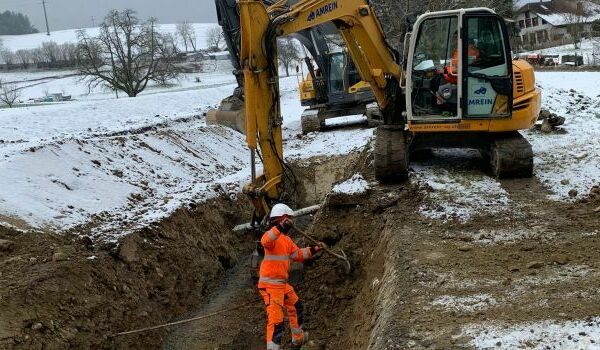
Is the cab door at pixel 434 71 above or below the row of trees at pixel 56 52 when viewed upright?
below

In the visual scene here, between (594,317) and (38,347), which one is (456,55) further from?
(38,347)

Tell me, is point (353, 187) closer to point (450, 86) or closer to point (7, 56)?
point (450, 86)

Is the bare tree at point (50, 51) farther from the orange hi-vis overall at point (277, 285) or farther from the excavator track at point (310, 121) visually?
the orange hi-vis overall at point (277, 285)

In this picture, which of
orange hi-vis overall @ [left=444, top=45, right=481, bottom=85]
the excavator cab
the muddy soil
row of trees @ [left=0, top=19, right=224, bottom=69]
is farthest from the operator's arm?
row of trees @ [left=0, top=19, right=224, bottom=69]

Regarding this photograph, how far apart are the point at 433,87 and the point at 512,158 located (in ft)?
5.44

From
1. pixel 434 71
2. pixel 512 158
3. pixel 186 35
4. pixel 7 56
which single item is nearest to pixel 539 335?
pixel 512 158

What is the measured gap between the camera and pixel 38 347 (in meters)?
5.80

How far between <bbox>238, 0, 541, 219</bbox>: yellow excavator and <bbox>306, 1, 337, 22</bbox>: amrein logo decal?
14 mm

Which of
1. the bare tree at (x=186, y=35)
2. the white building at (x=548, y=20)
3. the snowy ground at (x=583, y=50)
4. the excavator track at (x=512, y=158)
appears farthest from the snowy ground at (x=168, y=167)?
the bare tree at (x=186, y=35)

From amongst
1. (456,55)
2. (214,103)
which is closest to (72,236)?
(456,55)

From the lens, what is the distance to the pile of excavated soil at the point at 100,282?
238 inches

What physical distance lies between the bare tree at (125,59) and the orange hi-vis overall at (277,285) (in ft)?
119

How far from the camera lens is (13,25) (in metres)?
161

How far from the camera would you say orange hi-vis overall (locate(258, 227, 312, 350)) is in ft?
19.8
